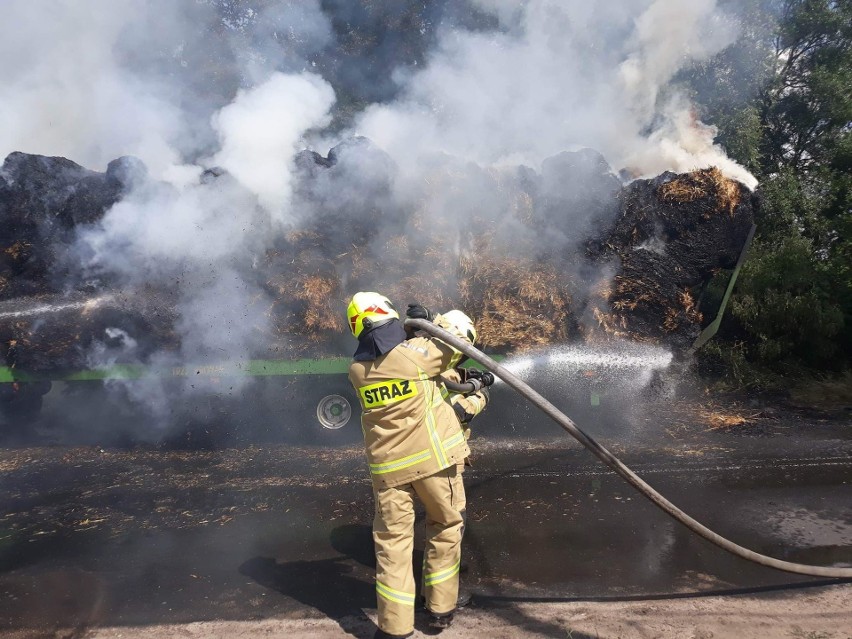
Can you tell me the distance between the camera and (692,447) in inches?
244

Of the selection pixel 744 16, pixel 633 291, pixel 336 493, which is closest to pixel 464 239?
pixel 633 291

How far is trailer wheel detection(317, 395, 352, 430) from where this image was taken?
7113mm

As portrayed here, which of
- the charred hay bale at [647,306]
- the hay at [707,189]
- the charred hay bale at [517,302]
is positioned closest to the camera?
the hay at [707,189]

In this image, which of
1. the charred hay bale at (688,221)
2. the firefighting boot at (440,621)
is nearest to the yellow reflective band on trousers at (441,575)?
the firefighting boot at (440,621)

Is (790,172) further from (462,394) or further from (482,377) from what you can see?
(462,394)

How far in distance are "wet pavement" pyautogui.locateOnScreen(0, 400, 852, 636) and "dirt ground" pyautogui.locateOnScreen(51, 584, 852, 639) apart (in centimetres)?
11

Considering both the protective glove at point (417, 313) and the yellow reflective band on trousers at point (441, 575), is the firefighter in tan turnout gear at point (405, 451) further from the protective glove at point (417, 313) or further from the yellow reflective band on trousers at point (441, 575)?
the protective glove at point (417, 313)

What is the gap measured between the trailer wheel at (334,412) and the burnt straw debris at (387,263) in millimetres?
676

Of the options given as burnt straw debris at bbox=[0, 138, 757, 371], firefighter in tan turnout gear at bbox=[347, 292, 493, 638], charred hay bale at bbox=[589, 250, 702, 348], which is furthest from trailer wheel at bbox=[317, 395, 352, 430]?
firefighter in tan turnout gear at bbox=[347, 292, 493, 638]

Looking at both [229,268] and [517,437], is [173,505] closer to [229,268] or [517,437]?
[229,268]

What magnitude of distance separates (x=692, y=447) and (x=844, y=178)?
22.4 feet

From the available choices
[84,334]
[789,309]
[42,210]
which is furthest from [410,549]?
[789,309]

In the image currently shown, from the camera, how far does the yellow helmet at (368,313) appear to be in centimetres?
320

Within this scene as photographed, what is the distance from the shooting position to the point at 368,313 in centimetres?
321
